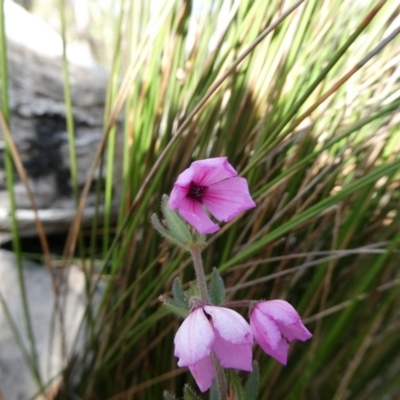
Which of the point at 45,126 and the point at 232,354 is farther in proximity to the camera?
the point at 45,126

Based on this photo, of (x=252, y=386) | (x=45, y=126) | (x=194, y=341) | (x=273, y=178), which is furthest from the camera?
(x=45, y=126)

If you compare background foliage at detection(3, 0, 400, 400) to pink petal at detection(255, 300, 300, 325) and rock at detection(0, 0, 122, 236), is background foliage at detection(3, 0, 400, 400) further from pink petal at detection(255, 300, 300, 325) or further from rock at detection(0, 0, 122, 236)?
rock at detection(0, 0, 122, 236)

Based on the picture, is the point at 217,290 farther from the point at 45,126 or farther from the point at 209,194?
the point at 45,126

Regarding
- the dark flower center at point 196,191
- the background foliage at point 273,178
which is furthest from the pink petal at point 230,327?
the background foliage at point 273,178

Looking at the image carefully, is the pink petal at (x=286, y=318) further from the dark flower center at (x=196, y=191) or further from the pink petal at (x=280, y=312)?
the dark flower center at (x=196, y=191)

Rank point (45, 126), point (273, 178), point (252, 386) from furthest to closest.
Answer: point (45, 126) → point (273, 178) → point (252, 386)

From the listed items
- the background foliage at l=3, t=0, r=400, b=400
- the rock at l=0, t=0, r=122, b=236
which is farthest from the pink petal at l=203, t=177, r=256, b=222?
the rock at l=0, t=0, r=122, b=236

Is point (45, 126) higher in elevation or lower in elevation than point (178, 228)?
lower

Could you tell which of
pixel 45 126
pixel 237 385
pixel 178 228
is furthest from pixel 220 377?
pixel 45 126
